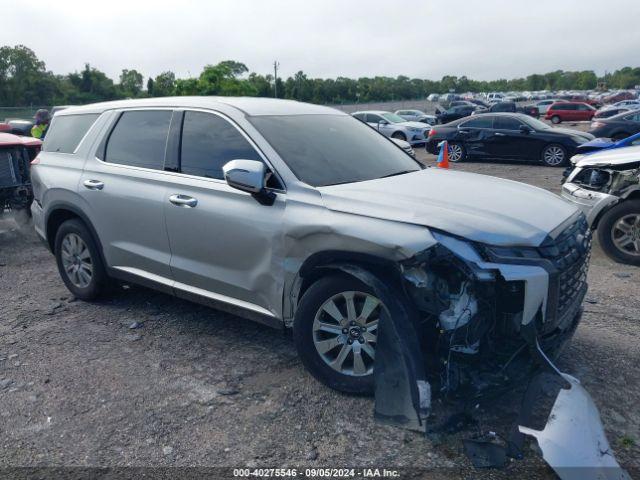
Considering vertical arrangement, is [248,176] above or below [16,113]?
above

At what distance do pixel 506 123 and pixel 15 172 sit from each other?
41.7 ft

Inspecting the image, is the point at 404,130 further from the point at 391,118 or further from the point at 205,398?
the point at 205,398

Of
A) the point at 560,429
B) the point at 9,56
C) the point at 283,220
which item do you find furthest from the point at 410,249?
the point at 9,56

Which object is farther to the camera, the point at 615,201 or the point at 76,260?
the point at 615,201

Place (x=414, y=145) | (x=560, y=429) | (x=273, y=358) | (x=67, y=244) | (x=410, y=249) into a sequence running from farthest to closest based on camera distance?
1. (x=414, y=145)
2. (x=67, y=244)
3. (x=273, y=358)
4. (x=410, y=249)
5. (x=560, y=429)

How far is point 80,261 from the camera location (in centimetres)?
543

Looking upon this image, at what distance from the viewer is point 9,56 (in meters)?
72.4

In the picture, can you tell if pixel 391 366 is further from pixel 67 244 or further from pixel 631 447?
pixel 67 244

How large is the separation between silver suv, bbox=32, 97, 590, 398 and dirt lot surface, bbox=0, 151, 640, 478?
0.31 metres

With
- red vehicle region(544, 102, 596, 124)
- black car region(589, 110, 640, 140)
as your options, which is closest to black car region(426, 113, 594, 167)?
black car region(589, 110, 640, 140)

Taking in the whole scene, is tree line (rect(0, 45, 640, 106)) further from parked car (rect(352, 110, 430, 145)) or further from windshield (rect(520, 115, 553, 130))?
windshield (rect(520, 115, 553, 130))

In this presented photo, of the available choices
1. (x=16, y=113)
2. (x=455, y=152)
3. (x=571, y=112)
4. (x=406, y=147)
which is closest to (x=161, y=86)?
(x=16, y=113)

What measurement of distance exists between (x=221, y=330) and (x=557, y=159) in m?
13.4

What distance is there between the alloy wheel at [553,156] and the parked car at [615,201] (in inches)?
357
